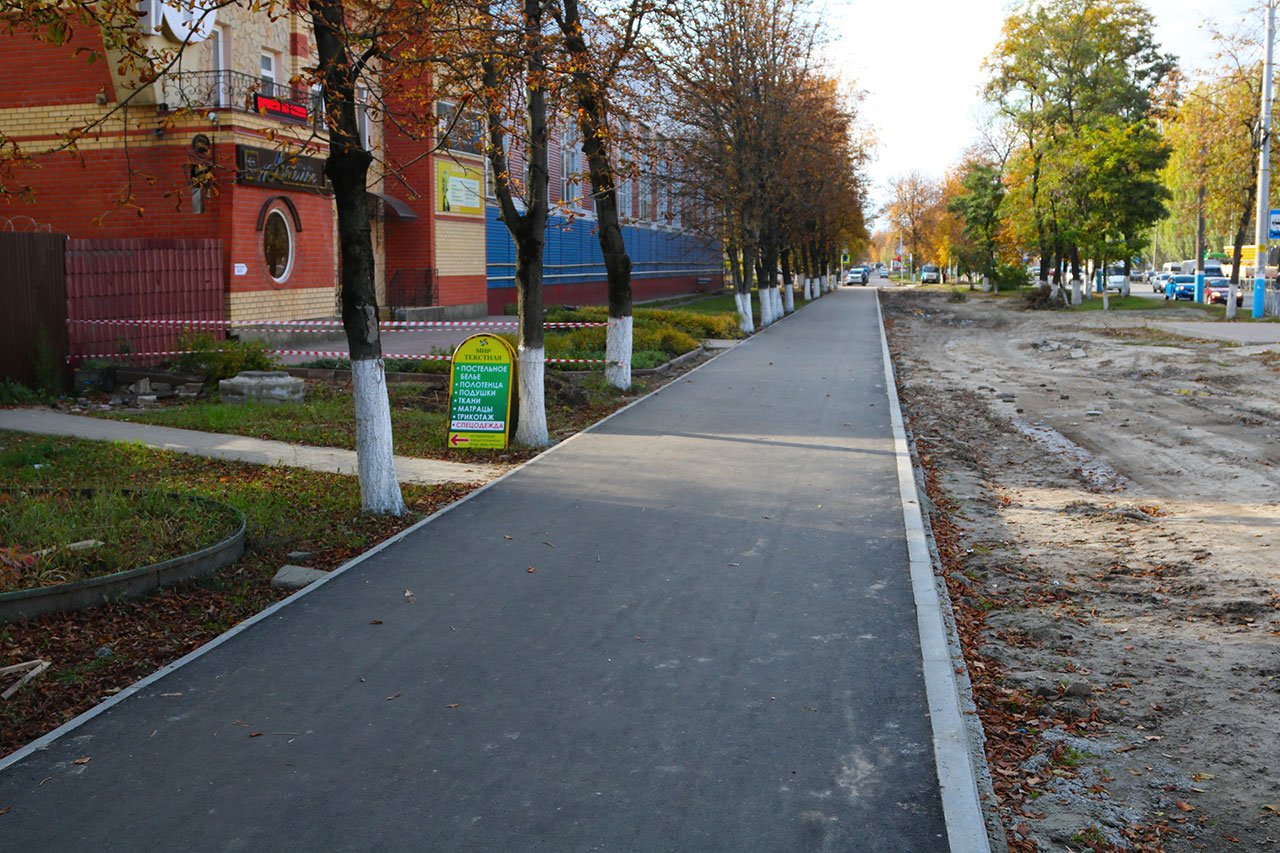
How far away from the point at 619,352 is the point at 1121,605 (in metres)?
11.6

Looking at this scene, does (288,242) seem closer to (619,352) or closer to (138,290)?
(138,290)

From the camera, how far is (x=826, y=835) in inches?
164

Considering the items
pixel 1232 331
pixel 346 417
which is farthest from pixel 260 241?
pixel 1232 331

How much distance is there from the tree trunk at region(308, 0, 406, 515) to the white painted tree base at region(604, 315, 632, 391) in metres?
8.90

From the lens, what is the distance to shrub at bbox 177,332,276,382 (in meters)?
17.1

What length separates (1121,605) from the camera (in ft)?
24.6

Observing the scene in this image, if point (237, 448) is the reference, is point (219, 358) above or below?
above

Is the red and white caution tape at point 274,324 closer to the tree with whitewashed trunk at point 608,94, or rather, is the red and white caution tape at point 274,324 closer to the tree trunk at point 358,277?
the tree with whitewashed trunk at point 608,94

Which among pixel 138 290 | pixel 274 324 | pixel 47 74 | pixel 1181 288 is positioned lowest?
pixel 274 324

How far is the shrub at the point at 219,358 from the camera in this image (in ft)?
56.1

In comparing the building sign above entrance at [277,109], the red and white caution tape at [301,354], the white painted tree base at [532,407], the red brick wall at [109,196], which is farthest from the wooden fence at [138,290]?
the white painted tree base at [532,407]

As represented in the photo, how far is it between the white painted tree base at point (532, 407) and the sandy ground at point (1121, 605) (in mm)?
4337

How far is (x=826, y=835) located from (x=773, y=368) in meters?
18.4

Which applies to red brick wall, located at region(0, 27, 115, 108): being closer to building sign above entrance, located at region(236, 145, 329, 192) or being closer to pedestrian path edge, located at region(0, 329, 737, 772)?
building sign above entrance, located at region(236, 145, 329, 192)
